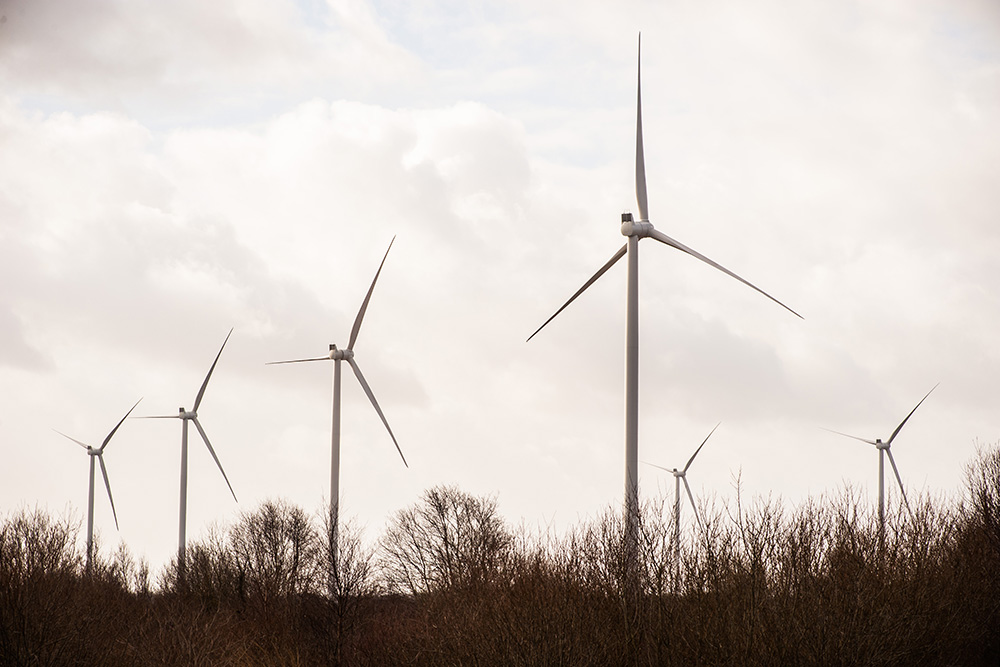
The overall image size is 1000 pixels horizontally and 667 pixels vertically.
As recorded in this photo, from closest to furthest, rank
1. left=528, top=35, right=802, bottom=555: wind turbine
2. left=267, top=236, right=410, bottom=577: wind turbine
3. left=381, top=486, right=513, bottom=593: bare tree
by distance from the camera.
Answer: left=528, top=35, right=802, bottom=555: wind turbine < left=267, top=236, right=410, bottom=577: wind turbine < left=381, top=486, right=513, bottom=593: bare tree

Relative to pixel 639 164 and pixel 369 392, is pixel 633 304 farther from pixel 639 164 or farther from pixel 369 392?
pixel 369 392

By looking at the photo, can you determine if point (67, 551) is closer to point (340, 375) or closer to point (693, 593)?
point (340, 375)

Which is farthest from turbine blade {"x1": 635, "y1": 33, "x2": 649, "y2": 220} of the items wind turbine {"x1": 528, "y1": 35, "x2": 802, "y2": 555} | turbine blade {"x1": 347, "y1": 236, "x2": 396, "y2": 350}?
turbine blade {"x1": 347, "y1": 236, "x2": 396, "y2": 350}

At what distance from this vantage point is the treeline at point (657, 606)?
3178 centimetres

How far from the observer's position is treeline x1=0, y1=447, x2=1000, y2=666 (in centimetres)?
3178

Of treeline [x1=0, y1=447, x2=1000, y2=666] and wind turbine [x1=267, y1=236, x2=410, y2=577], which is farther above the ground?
wind turbine [x1=267, y1=236, x2=410, y2=577]

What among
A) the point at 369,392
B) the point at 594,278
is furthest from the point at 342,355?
the point at 594,278

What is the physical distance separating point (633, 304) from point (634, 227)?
2.65 meters

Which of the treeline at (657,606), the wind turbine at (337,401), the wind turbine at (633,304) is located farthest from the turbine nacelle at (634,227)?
the wind turbine at (337,401)

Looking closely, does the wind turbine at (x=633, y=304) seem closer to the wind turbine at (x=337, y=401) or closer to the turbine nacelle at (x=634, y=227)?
the turbine nacelle at (x=634, y=227)

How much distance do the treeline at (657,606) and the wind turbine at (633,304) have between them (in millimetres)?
3386

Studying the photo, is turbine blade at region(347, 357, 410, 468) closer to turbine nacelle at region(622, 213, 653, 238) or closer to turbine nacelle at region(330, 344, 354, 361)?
turbine nacelle at region(330, 344, 354, 361)

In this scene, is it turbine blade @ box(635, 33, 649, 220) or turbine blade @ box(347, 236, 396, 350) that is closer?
turbine blade @ box(635, 33, 649, 220)

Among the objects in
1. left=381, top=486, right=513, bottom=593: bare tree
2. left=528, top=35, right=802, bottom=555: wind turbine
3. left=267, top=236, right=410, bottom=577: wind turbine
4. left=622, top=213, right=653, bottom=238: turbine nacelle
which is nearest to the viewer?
left=528, top=35, right=802, bottom=555: wind turbine
